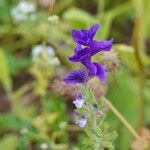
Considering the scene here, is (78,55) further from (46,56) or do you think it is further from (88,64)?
(46,56)

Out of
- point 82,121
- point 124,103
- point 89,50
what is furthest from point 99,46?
point 124,103

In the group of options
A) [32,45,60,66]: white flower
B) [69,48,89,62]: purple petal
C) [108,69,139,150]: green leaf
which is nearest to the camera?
[69,48,89,62]: purple petal

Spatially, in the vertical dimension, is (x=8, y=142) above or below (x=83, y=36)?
below

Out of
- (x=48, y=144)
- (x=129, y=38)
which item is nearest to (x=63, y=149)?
(x=48, y=144)

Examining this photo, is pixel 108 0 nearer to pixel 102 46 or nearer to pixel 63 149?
pixel 63 149

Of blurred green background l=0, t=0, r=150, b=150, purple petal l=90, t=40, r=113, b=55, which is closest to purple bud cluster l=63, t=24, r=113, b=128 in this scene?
purple petal l=90, t=40, r=113, b=55

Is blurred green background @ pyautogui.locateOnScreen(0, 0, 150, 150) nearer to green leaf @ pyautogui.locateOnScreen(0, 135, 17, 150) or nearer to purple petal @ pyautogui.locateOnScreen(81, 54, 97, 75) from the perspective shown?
green leaf @ pyautogui.locateOnScreen(0, 135, 17, 150)

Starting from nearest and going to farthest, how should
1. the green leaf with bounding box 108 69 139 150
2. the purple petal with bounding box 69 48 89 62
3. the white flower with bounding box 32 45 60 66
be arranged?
the purple petal with bounding box 69 48 89 62 < the white flower with bounding box 32 45 60 66 < the green leaf with bounding box 108 69 139 150

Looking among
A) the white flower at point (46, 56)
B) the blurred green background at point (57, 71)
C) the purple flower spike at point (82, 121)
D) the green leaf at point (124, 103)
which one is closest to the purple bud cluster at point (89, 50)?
the purple flower spike at point (82, 121)
